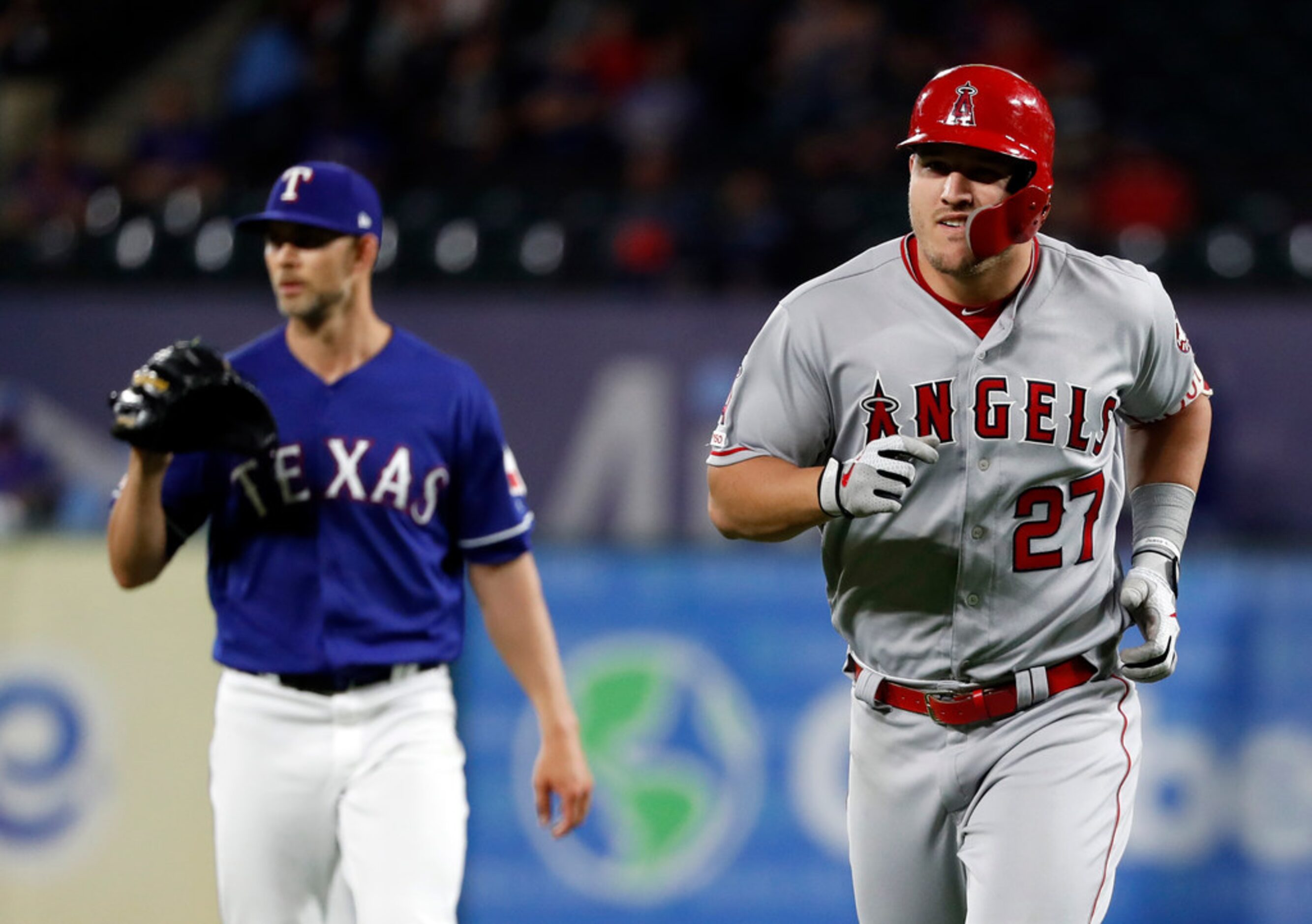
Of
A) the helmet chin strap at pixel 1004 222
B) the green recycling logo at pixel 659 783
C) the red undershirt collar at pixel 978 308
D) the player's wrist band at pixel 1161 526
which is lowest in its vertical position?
the green recycling logo at pixel 659 783

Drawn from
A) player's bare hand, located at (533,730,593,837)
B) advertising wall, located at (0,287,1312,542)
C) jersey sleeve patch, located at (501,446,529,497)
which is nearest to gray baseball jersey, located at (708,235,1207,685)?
jersey sleeve patch, located at (501,446,529,497)

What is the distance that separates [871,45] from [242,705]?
24.3 ft

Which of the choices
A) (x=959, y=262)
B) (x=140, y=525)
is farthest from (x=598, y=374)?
(x=959, y=262)

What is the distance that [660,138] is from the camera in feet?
33.4

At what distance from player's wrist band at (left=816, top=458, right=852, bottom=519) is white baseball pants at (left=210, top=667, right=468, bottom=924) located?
1.29 m

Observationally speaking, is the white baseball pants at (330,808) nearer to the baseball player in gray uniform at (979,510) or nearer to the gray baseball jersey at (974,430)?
the baseball player in gray uniform at (979,510)

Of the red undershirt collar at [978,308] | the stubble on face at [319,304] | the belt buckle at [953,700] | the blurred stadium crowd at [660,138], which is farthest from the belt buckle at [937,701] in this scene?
the blurred stadium crowd at [660,138]

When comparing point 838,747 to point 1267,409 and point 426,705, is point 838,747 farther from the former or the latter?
point 1267,409

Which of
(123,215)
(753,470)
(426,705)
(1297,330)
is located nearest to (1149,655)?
(753,470)

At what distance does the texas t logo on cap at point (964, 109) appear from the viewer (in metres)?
3.21

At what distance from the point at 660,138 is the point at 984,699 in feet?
23.7

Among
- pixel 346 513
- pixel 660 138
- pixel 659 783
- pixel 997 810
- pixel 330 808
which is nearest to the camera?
pixel 997 810

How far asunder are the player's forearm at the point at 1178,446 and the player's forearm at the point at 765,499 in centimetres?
84

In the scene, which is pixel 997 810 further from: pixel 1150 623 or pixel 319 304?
pixel 319 304
